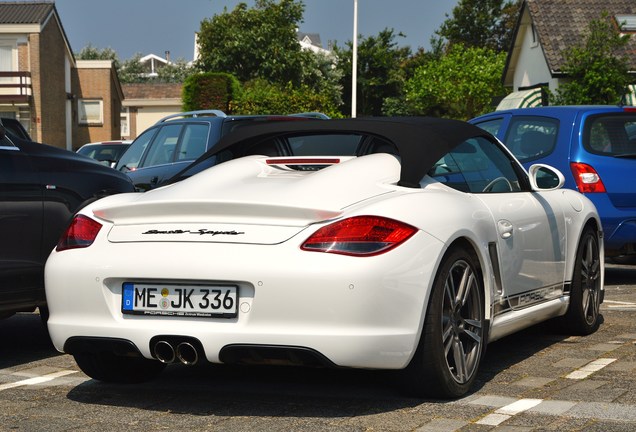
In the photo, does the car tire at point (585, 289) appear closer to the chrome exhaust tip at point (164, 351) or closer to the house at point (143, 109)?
the chrome exhaust tip at point (164, 351)

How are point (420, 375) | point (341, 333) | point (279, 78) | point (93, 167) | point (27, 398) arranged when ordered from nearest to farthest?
point (341, 333) < point (420, 375) < point (27, 398) < point (93, 167) < point (279, 78)

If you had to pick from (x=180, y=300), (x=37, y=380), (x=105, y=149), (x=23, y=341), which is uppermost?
(x=180, y=300)

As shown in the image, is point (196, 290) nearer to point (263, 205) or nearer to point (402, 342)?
point (263, 205)

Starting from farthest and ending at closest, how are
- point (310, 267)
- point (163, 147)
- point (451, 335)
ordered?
1. point (163, 147)
2. point (451, 335)
3. point (310, 267)

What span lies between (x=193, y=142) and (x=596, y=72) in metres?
17.3

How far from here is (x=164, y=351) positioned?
17.8 ft

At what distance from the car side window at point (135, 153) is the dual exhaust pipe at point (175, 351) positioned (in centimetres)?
964

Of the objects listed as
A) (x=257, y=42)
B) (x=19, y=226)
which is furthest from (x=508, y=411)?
(x=257, y=42)

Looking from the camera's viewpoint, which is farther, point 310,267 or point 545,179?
point 545,179

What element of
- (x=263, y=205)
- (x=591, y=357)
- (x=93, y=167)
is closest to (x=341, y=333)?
(x=263, y=205)

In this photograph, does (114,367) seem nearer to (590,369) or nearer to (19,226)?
(19,226)

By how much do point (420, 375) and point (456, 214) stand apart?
31.0 inches

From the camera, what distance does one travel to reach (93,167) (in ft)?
26.2

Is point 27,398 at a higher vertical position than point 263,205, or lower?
lower
